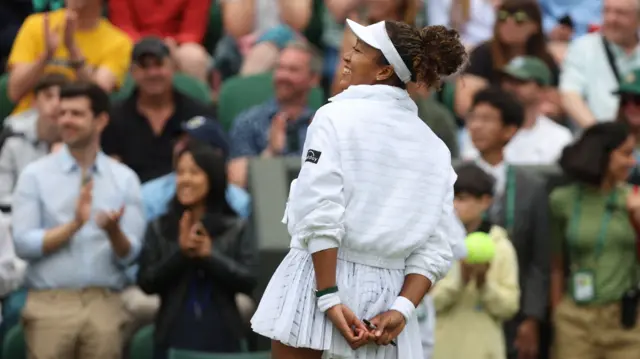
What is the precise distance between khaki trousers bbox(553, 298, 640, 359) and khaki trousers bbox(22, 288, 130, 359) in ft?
7.67

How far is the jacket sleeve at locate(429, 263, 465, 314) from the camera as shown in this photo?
7613mm

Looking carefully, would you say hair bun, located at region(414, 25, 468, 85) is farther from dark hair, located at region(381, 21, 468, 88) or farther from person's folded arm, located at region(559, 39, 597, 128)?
person's folded arm, located at region(559, 39, 597, 128)

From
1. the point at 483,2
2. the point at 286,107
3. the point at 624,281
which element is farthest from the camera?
the point at 483,2

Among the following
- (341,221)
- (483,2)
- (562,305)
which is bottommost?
(562,305)

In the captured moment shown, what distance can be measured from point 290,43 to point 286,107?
0.58 meters

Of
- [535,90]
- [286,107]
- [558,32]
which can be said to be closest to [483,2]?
[558,32]

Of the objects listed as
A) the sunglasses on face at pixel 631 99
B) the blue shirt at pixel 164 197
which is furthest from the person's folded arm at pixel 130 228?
the sunglasses on face at pixel 631 99

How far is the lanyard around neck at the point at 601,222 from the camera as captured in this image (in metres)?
8.01

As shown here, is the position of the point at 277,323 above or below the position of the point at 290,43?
below

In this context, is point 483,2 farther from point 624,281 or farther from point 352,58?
point 352,58

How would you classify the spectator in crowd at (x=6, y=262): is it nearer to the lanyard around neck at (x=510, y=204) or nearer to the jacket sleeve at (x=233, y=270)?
the jacket sleeve at (x=233, y=270)

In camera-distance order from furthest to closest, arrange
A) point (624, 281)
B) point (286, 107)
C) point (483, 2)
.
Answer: point (483, 2), point (286, 107), point (624, 281)

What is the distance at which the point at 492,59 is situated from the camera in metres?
10.3

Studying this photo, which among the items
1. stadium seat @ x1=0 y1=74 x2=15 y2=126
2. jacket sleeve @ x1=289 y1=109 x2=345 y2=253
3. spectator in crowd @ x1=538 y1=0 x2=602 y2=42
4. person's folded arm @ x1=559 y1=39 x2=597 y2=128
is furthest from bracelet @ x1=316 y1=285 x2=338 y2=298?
spectator in crowd @ x1=538 y1=0 x2=602 y2=42
